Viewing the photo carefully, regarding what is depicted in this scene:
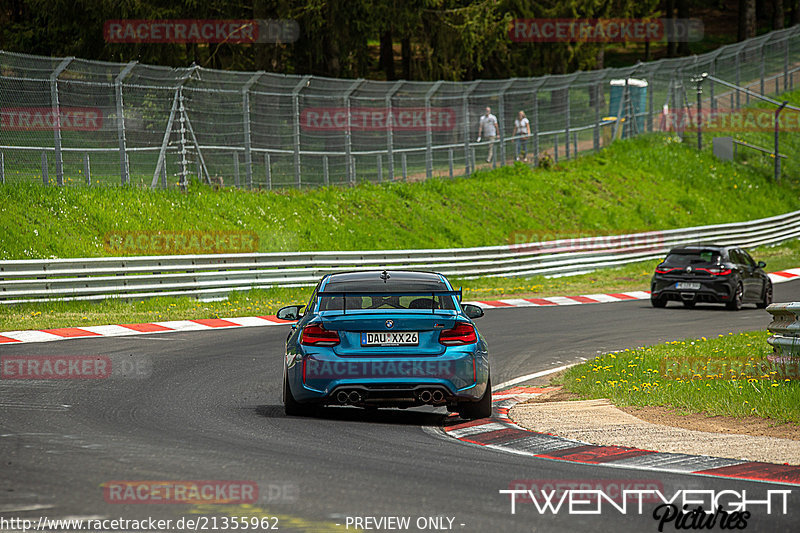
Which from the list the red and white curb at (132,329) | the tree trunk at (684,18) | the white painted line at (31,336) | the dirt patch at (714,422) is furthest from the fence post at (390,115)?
the tree trunk at (684,18)

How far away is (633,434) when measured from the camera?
917 centimetres

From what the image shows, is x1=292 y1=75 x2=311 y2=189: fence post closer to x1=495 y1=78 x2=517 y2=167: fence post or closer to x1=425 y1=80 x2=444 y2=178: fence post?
x1=425 y1=80 x2=444 y2=178: fence post

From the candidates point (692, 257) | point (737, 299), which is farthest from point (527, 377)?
point (737, 299)

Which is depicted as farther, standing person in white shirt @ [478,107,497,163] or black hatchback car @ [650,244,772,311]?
standing person in white shirt @ [478,107,497,163]

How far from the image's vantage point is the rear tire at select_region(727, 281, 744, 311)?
77.7 feet

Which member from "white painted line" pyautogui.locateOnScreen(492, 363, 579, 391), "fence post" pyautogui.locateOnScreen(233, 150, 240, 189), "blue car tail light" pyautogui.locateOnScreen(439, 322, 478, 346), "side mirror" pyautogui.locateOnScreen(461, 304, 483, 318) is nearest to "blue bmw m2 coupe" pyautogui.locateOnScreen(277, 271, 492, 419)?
"blue car tail light" pyautogui.locateOnScreen(439, 322, 478, 346)

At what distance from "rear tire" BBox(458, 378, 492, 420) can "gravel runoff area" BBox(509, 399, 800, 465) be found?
0.99ft

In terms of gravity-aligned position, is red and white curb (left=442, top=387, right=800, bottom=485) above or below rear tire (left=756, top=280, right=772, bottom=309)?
above

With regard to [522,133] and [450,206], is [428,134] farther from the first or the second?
[522,133]

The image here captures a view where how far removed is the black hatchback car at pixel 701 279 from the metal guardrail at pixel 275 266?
5613mm

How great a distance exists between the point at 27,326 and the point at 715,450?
1245cm

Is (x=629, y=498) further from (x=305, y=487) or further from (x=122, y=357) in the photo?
(x=122, y=357)

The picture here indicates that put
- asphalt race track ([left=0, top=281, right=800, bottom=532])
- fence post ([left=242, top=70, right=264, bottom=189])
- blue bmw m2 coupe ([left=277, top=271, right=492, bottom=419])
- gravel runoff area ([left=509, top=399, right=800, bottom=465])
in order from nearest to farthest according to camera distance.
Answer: asphalt race track ([left=0, top=281, right=800, bottom=532])
gravel runoff area ([left=509, top=399, right=800, bottom=465])
blue bmw m2 coupe ([left=277, top=271, right=492, bottom=419])
fence post ([left=242, top=70, right=264, bottom=189])

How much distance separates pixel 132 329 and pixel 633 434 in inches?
414
